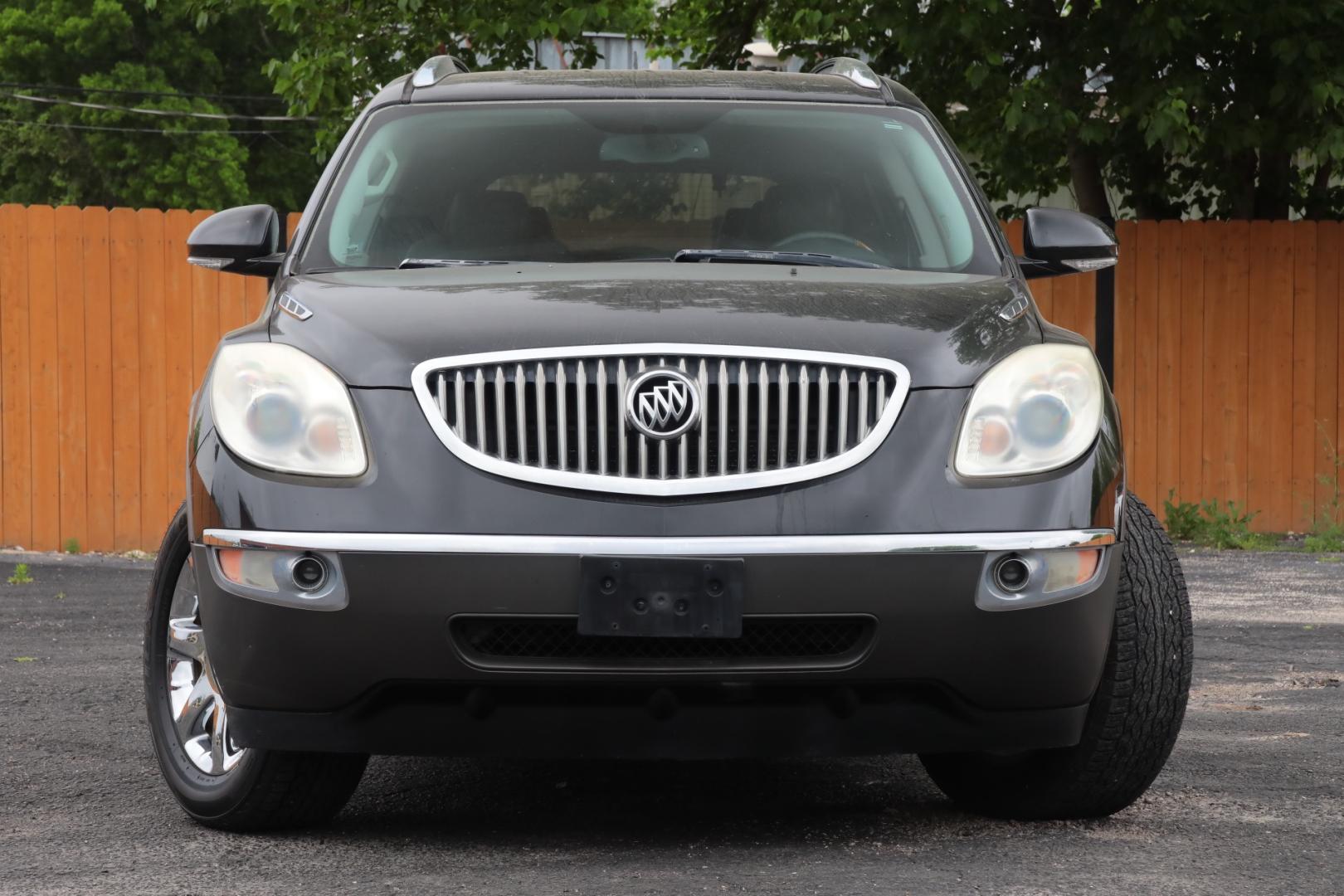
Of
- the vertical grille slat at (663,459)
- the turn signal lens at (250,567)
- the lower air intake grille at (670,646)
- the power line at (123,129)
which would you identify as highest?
the vertical grille slat at (663,459)

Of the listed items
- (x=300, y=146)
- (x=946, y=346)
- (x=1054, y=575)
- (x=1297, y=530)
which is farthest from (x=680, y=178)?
(x=300, y=146)

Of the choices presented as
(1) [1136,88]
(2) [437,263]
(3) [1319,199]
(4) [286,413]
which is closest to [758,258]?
(2) [437,263]

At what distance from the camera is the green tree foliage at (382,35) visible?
39.1 ft

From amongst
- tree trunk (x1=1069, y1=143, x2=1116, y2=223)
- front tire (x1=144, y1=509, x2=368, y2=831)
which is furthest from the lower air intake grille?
tree trunk (x1=1069, y1=143, x2=1116, y2=223)

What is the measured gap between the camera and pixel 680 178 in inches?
188

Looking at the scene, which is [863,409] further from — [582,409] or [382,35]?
[382,35]

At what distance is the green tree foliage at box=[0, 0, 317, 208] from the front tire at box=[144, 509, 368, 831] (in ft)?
128

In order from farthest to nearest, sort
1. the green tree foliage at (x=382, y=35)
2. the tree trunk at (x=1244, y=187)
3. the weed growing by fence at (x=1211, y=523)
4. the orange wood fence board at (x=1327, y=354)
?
the tree trunk at (x=1244, y=187)
the green tree foliage at (x=382, y=35)
the orange wood fence board at (x=1327, y=354)
the weed growing by fence at (x=1211, y=523)

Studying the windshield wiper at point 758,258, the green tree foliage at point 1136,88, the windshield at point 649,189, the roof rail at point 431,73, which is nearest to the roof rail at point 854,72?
the windshield at point 649,189

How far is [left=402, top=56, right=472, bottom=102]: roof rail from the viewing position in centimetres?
504

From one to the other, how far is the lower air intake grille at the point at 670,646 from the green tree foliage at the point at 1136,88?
24.6 ft

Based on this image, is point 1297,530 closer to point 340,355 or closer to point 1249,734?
point 1249,734

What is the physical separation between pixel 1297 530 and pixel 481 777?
801 cm

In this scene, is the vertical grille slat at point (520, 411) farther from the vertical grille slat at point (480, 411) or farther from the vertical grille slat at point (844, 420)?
the vertical grille slat at point (844, 420)
